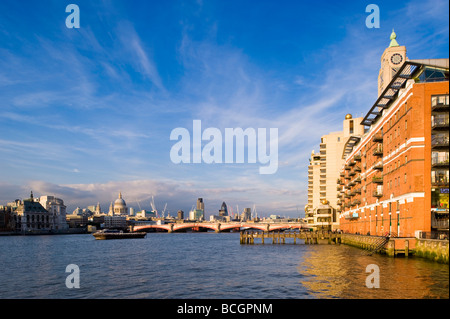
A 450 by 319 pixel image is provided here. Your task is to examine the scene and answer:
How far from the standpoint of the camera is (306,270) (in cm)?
A: 4600

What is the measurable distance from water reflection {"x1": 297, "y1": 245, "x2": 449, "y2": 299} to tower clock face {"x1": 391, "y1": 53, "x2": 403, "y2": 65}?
9158cm

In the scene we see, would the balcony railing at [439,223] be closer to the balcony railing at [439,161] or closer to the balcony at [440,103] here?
the balcony railing at [439,161]

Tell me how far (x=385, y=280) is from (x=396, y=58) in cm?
10558

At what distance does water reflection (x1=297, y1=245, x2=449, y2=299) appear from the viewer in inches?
1163

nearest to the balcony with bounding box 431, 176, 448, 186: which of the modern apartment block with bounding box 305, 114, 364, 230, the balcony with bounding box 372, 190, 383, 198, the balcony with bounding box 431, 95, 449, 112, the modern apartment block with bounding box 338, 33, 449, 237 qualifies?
the modern apartment block with bounding box 338, 33, 449, 237

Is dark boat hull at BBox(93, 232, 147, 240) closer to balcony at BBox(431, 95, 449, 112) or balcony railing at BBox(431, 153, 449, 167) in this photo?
balcony railing at BBox(431, 153, 449, 167)

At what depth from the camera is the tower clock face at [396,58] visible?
121375 mm

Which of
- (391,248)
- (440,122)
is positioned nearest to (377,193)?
(391,248)

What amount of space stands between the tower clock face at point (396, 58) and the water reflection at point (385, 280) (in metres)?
91.6

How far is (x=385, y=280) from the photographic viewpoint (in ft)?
115

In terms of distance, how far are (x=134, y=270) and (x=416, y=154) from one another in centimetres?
4039

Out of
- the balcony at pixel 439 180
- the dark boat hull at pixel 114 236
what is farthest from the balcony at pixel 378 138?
the dark boat hull at pixel 114 236

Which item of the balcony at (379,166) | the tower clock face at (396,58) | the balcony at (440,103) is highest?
the tower clock face at (396,58)
